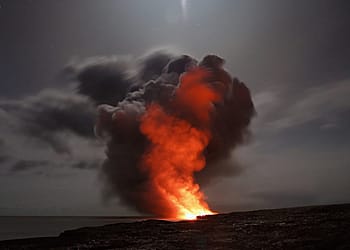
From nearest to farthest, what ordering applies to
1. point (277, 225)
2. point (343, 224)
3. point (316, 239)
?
point (316, 239)
point (343, 224)
point (277, 225)

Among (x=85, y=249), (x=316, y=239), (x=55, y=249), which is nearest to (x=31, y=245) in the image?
(x=55, y=249)

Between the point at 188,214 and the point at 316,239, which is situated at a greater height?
the point at 188,214

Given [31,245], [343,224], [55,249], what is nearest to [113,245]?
[55,249]

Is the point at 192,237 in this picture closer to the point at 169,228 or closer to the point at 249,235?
the point at 249,235

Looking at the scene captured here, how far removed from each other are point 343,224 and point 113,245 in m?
34.3

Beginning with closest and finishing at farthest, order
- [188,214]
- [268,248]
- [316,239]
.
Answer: [268,248] → [316,239] → [188,214]

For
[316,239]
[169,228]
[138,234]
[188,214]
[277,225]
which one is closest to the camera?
[316,239]

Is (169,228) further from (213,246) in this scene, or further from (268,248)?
(268,248)

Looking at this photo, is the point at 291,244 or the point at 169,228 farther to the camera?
the point at 169,228

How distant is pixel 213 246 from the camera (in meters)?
49.2

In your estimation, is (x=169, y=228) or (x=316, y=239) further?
(x=169, y=228)

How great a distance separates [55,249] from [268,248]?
103ft

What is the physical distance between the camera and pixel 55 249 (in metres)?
59.3

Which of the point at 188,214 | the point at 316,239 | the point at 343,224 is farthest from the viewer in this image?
the point at 188,214
